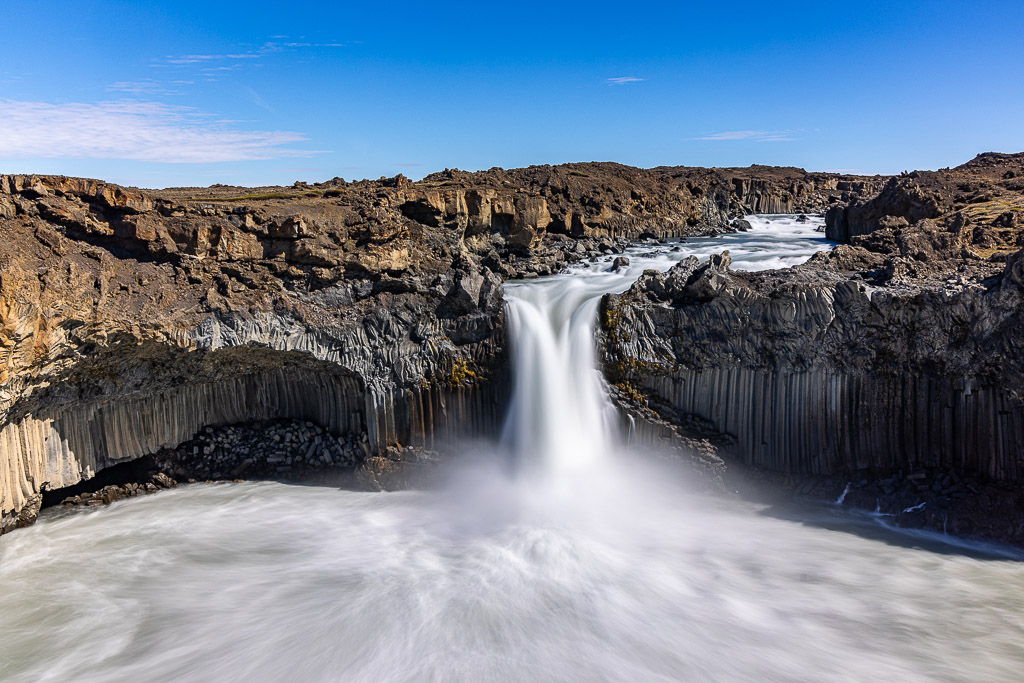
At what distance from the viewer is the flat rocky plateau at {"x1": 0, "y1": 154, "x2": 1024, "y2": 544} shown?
11.3 metres

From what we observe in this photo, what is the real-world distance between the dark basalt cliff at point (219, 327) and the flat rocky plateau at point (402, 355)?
5 cm

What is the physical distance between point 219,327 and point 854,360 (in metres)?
12.5

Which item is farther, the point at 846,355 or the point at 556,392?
the point at 556,392

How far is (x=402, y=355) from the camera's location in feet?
44.5

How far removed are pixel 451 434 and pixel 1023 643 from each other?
9910 mm

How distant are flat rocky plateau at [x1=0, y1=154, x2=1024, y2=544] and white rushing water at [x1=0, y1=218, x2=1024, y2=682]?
0.82 m

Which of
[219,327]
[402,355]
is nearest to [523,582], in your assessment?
[402,355]

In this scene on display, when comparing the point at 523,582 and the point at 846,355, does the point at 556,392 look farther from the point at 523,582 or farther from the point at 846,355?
the point at 846,355

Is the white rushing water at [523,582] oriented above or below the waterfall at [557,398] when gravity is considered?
below

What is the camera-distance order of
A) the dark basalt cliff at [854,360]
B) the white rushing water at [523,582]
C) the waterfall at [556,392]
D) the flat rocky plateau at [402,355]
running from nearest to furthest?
the white rushing water at [523,582] < the dark basalt cliff at [854,360] < the flat rocky plateau at [402,355] < the waterfall at [556,392]

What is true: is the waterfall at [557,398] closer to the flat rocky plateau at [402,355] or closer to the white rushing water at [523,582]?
A: the white rushing water at [523,582]

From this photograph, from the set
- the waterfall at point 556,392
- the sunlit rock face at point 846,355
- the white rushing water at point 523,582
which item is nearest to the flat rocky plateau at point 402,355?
the sunlit rock face at point 846,355

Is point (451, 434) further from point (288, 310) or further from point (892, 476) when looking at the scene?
point (892, 476)

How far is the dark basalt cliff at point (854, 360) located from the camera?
11.2 metres
